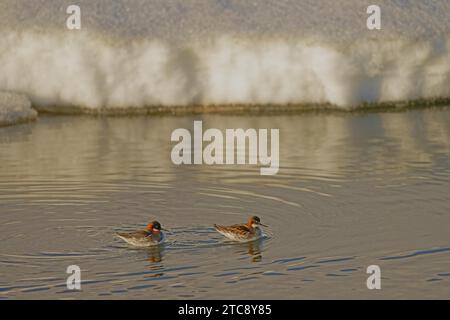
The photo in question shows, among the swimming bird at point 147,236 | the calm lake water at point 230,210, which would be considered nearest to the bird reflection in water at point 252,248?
the calm lake water at point 230,210

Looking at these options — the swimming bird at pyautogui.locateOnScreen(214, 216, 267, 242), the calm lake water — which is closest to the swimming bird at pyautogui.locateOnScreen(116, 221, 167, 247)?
the calm lake water

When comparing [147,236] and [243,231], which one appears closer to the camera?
[147,236]

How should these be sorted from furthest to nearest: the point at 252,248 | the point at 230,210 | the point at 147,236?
the point at 230,210
the point at 252,248
the point at 147,236

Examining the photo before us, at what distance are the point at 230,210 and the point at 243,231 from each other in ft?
5.35

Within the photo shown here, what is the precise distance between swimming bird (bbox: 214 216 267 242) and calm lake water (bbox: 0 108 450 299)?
11cm

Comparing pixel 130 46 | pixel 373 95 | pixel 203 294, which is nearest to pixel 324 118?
pixel 373 95

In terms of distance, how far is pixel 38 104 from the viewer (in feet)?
70.9

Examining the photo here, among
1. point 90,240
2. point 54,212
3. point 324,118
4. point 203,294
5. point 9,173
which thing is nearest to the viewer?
point 203,294

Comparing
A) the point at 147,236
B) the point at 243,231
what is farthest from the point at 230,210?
the point at 147,236

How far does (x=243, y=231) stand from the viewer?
1249 centimetres

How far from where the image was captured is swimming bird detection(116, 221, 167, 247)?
1237 centimetres

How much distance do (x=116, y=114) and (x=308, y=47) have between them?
12.5 ft

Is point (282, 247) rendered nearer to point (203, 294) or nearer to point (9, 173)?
point (203, 294)

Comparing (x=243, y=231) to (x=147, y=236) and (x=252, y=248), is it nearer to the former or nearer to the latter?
(x=252, y=248)
